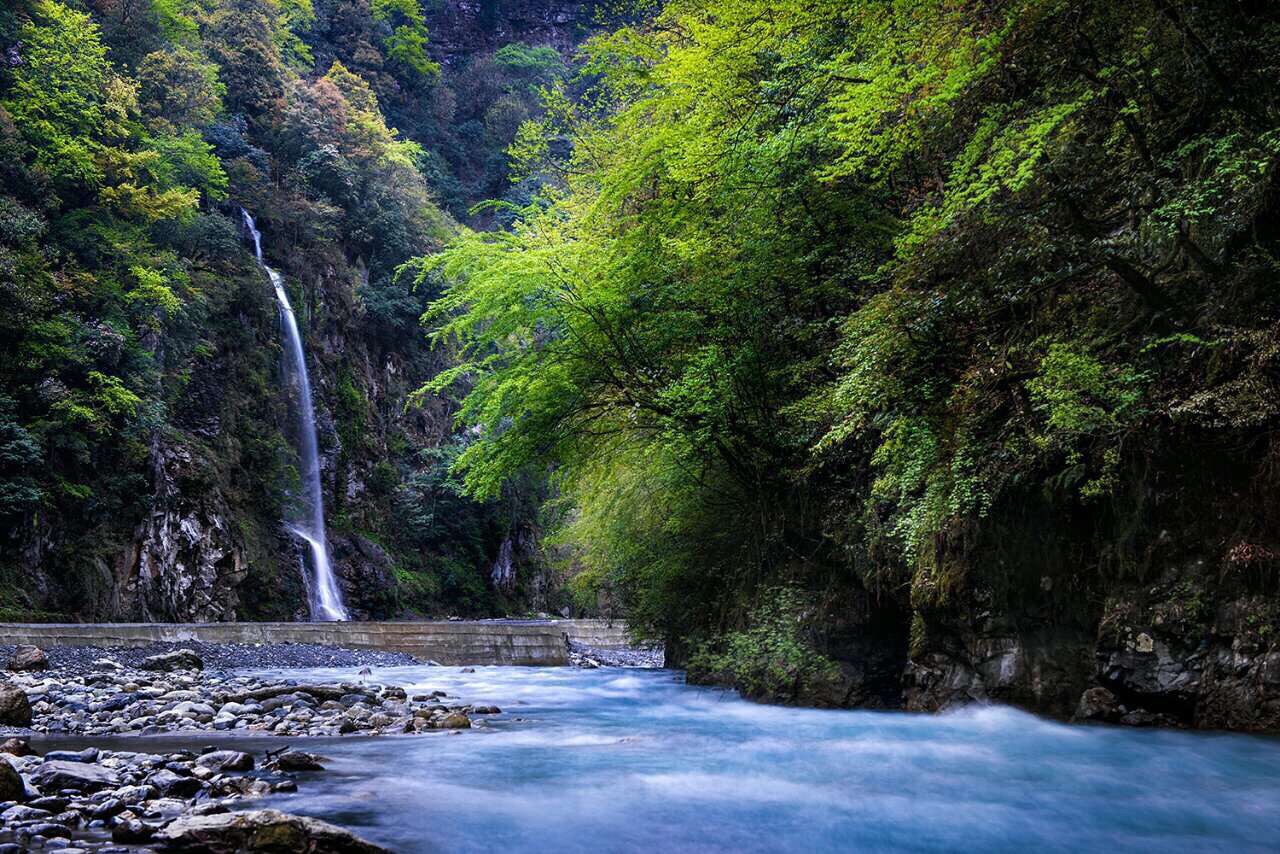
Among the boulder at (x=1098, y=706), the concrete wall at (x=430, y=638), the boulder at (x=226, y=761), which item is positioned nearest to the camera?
the boulder at (x=226, y=761)

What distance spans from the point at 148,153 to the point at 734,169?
64.5 ft

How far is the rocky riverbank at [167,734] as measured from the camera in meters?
4.02

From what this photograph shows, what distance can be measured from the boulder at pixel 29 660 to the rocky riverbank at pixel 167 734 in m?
0.02

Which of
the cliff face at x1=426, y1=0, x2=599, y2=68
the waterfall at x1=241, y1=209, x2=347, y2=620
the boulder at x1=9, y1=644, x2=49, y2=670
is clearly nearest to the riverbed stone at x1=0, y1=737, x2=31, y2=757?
the boulder at x1=9, y1=644, x2=49, y2=670

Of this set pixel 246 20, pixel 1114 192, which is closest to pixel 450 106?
pixel 246 20

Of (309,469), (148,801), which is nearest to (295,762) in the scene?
(148,801)

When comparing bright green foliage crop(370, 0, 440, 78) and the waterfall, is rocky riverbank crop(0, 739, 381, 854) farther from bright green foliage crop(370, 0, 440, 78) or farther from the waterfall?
bright green foliage crop(370, 0, 440, 78)

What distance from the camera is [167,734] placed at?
24.7 feet

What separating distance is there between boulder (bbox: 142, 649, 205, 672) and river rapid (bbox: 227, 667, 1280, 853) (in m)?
6.51

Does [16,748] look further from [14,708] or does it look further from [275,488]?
[275,488]

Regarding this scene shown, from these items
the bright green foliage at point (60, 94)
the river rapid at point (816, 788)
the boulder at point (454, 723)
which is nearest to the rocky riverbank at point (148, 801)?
the river rapid at point (816, 788)

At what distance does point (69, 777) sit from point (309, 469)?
1035 inches

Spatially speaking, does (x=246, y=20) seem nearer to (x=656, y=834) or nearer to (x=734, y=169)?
(x=734, y=169)

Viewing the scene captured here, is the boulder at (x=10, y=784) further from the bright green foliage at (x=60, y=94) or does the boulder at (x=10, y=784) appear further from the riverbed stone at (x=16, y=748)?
the bright green foliage at (x=60, y=94)
